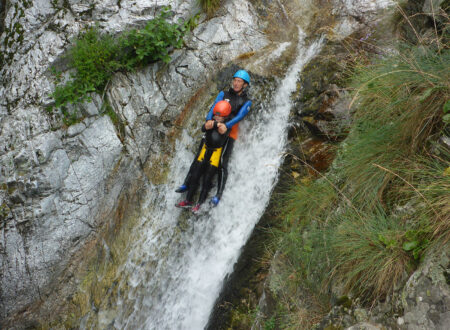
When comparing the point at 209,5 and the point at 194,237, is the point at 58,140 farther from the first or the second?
the point at 209,5

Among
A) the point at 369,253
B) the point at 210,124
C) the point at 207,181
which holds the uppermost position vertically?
the point at 210,124

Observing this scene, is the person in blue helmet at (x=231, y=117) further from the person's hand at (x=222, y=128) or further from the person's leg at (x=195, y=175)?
the person's hand at (x=222, y=128)

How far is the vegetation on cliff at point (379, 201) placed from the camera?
8.41 feet

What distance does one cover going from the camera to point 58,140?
17.5ft

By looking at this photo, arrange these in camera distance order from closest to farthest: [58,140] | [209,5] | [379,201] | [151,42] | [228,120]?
1. [379,201]
2. [228,120]
3. [58,140]
4. [151,42]
5. [209,5]

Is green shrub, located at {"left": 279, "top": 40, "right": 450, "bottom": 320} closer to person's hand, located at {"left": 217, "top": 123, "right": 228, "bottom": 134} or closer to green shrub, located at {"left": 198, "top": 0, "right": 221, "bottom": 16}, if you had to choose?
person's hand, located at {"left": 217, "top": 123, "right": 228, "bottom": 134}

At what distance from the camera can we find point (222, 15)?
6.23 meters

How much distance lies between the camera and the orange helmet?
15.6 ft

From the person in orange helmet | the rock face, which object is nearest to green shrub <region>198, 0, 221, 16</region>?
the rock face

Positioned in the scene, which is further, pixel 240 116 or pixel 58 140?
pixel 58 140

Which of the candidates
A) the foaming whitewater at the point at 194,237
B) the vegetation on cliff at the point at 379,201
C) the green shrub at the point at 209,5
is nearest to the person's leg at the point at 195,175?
the foaming whitewater at the point at 194,237

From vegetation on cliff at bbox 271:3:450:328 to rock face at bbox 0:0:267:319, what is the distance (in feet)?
10.0

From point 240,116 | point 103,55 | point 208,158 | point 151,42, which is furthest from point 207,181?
point 103,55

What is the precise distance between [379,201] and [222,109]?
2587 millimetres
